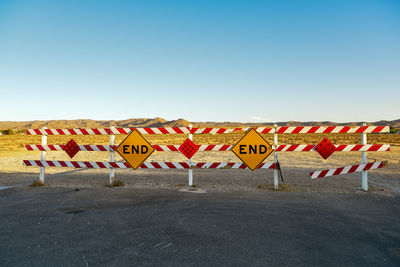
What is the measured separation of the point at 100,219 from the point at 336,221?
3825 millimetres

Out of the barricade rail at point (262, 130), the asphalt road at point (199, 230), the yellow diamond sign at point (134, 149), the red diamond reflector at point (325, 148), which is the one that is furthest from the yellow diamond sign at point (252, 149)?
the yellow diamond sign at point (134, 149)

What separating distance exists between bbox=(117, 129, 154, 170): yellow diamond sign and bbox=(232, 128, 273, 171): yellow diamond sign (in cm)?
240

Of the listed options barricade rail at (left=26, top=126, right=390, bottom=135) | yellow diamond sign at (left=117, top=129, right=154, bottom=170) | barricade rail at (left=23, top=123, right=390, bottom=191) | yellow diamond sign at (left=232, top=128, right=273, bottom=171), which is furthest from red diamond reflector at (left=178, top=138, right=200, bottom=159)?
yellow diamond sign at (left=232, top=128, right=273, bottom=171)

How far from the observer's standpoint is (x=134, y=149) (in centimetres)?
648

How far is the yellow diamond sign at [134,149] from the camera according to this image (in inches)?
253

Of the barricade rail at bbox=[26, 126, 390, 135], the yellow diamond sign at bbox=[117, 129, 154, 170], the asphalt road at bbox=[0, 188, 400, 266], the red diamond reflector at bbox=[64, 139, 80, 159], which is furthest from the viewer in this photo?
the red diamond reflector at bbox=[64, 139, 80, 159]

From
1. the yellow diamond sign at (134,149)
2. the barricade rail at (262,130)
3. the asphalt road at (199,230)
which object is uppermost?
the barricade rail at (262,130)

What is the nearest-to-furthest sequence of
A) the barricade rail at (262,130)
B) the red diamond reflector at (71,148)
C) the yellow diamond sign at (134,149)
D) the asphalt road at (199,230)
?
1. the asphalt road at (199,230)
2. the barricade rail at (262,130)
3. the yellow diamond sign at (134,149)
4. the red diamond reflector at (71,148)

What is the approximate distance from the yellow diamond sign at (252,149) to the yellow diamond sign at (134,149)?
7.87ft

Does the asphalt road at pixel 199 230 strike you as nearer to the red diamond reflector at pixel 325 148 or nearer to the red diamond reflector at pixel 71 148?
the red diamond reflector at pixel 325 148

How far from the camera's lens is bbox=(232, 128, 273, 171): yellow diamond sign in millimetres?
6125

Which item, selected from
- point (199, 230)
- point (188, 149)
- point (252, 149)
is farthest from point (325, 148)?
point (199, 230)

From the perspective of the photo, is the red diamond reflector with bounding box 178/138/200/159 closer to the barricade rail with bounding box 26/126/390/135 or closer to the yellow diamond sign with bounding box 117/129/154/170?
the barricade rail with bounding box 26/126/390/135

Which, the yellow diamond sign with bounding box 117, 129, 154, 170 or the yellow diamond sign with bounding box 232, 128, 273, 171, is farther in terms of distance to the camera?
the yellow diamond sign with bounding box 117, 129, 154, 170
